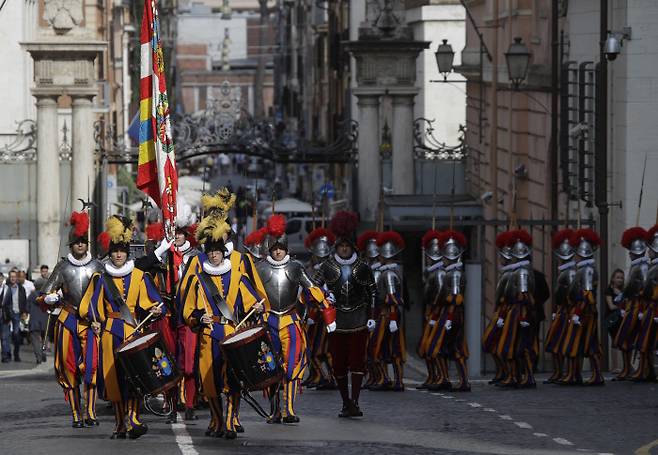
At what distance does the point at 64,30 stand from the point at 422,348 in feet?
54.3

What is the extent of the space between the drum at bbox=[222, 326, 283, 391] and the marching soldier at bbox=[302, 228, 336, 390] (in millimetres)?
5334

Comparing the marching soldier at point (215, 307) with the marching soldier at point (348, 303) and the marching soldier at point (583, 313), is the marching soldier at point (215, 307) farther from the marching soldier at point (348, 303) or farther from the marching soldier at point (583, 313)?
the marching soldier at point (583, 313)

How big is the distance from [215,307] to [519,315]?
5.99m

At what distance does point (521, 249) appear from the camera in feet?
71.2

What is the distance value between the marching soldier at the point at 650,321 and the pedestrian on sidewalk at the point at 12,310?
37.1 feet

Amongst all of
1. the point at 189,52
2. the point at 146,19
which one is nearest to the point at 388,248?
the point at 146,19

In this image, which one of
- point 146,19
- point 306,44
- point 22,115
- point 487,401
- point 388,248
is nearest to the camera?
point 146,19

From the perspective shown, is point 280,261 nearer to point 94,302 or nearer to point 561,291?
point 94,302

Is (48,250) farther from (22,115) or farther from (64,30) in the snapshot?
(22,115)

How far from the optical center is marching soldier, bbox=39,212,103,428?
57.3ft

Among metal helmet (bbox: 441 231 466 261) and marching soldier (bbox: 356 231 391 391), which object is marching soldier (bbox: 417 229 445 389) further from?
marching soldier (bbox: 356 231 391 391)

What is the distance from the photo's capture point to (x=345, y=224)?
1903 cm

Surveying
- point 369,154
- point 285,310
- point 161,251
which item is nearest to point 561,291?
point 285,310

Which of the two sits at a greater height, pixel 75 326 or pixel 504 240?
pixel 504 240
